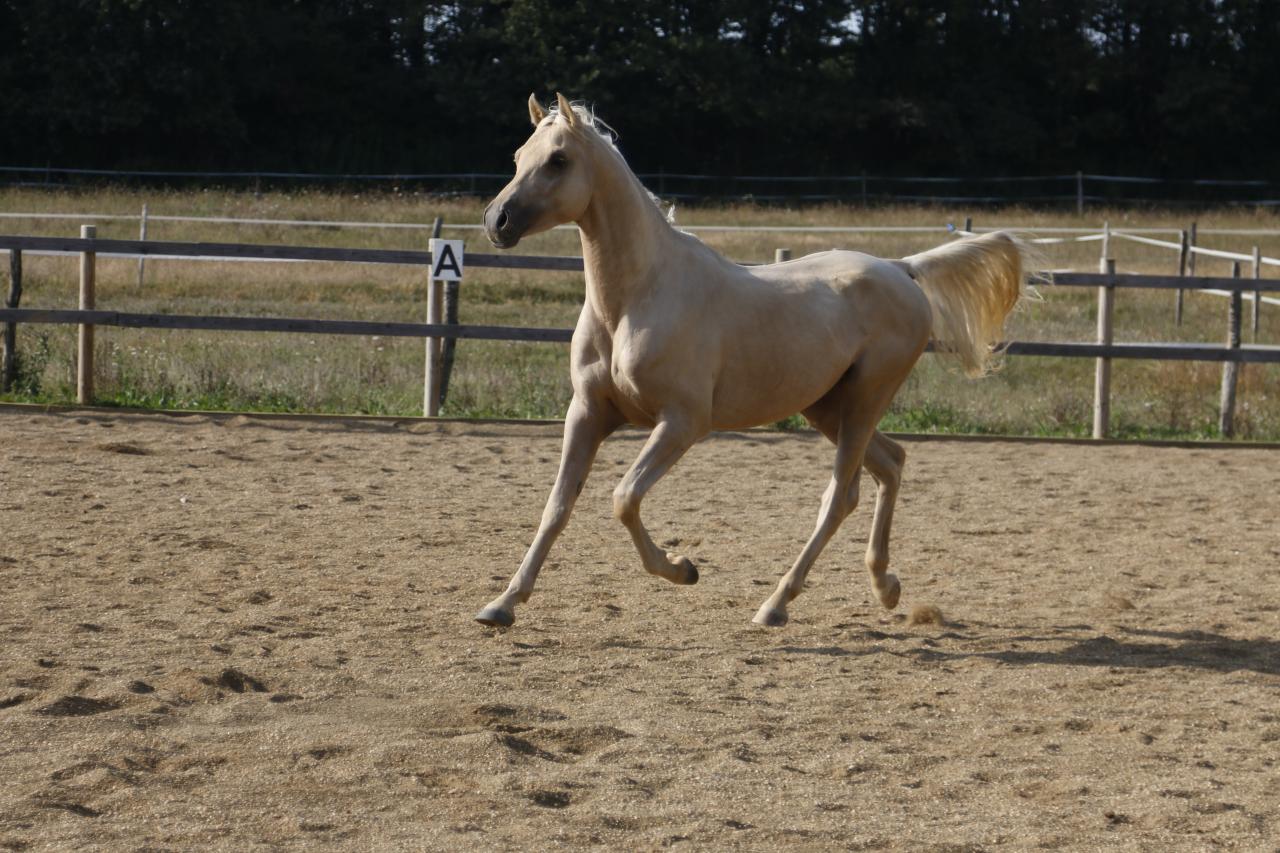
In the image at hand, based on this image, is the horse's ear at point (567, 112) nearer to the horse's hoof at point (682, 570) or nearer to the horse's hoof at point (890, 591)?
the horse's hoof at point (682, 570)

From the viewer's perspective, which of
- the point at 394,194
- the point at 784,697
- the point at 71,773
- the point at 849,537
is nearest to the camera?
the point at 71,773

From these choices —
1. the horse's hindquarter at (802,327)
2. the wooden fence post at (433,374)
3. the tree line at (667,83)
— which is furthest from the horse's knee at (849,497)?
the tree line at (667,83)

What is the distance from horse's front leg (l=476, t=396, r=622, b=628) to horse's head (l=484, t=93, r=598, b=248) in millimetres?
721

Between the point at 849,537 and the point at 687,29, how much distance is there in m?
37.6

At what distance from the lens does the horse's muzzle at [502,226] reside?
4.98m

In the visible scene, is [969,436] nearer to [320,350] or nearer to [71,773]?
[320,350]

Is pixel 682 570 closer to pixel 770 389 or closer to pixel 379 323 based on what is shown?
pixel 770 389

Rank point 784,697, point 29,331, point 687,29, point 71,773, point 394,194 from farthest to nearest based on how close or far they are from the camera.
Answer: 1. point 687,29
2. point 394,194
3. point 29,331
4. point 784,697
5. point 71,773

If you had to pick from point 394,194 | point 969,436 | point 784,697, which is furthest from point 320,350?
point 394,194

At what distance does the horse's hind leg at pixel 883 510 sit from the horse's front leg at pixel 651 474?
1.03 m

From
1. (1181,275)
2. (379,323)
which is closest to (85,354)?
(379,323)

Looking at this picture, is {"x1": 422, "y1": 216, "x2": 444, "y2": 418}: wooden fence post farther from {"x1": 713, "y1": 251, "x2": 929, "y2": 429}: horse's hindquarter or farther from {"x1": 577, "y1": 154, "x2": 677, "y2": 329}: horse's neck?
{"x1": 577, "y1": 154, "x2": 677, "y2": 329}: horse's neck

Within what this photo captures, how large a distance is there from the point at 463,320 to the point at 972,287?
1222 cm

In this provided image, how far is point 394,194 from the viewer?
32000 millimetres
